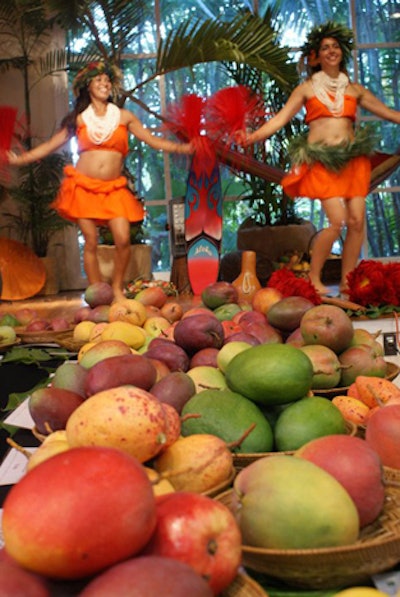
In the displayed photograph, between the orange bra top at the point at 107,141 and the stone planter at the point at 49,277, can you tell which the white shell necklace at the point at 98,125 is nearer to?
the orange bra top at the point at 107,141

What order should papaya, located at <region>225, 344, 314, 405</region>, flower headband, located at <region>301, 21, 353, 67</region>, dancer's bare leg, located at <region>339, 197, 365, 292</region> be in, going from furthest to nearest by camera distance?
dancer's bare leg, located at <region>339, 197, 365, 292</region> → flower headband, located at <region>301, 21, 353, 67</region> → papaya, located at <region>225, 344, 314, 405</region>

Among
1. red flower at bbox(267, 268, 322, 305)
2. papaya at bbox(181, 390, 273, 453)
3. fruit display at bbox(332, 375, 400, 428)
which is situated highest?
red flower at bbox(267, 268, 322, 305)

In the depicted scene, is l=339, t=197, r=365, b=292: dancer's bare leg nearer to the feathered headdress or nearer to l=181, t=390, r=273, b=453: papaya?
the feathered headdress

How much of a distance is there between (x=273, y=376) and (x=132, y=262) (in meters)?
5.38

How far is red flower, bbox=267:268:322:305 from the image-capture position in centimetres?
229

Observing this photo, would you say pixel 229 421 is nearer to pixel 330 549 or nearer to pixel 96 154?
pixel 330 549

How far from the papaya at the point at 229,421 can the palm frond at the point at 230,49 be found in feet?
16.0

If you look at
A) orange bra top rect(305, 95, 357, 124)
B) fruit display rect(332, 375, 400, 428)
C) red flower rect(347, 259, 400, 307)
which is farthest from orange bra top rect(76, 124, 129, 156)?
fruit display rect(332, 375, 400, 428)

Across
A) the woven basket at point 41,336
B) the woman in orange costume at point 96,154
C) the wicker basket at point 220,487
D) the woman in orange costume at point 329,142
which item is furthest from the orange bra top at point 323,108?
the wicker basket at point 220,487

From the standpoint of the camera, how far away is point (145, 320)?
8.21 feet

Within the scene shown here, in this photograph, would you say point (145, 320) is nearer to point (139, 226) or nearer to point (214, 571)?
point (214, 571)

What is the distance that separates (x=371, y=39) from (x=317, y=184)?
3.99 metres

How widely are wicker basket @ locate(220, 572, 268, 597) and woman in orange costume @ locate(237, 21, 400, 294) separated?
3.45 m

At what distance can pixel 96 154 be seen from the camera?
14.7ft
